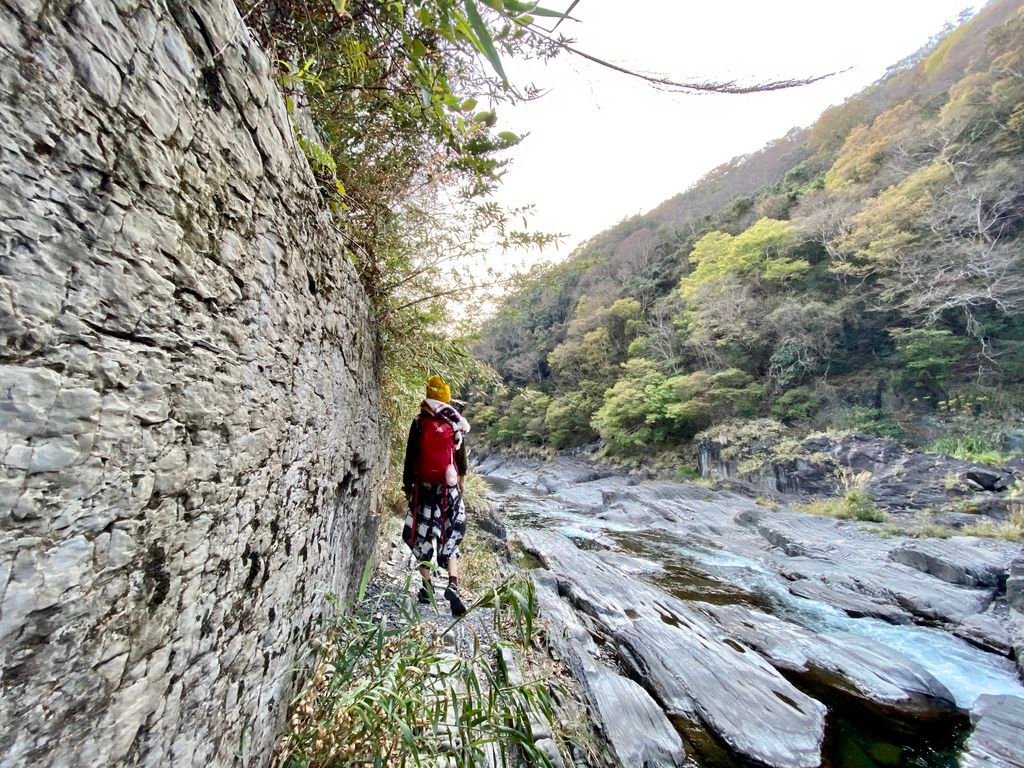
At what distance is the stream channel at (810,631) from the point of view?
2.70 metres

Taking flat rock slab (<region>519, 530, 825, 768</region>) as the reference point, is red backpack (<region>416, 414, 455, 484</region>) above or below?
above

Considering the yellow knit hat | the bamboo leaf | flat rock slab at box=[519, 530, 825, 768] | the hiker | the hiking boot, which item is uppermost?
the bamboo leaf

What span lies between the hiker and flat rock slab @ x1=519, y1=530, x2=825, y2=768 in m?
1.77

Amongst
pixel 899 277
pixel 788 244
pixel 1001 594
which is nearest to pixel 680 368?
pixel 788 244

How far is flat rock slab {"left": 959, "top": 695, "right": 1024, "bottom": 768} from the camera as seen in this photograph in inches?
101

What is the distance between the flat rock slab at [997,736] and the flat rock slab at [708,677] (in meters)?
0.83

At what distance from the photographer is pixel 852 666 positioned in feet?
11.6

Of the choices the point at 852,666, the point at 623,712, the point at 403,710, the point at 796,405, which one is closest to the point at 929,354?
the point at 796,405

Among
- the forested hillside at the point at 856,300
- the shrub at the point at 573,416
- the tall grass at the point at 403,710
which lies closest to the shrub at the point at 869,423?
the forested hillside at the point at 856,300

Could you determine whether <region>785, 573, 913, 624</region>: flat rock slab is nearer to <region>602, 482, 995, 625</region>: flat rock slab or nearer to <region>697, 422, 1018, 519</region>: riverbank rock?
<region>602, 482, 995, 625</region>: flat rock slab

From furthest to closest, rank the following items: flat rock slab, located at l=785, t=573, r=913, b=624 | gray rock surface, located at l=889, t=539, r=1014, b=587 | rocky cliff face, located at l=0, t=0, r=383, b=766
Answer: gray rock surface, located at l=889, t=539, r=1014, b=587
flat rock slab, located at l=785, t=573, r=913, b=624
rocky cliff face, located at l=0, t=0, r=383, b=766

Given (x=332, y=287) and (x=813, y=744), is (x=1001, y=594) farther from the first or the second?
(x=332, y=287)

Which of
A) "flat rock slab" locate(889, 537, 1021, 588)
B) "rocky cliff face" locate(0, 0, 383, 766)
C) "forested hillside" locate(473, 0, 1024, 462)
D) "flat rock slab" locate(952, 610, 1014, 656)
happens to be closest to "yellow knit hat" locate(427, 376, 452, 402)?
"forested hillside" locate(473, 0, 1024, 462)

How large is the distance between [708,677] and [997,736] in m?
1.74
